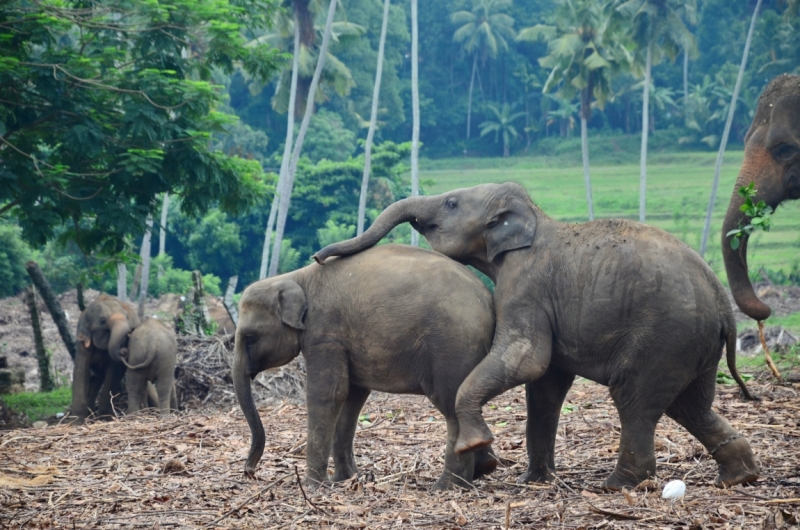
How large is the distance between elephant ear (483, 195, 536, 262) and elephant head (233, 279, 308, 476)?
146 centimetres

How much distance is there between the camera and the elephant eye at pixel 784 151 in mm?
8219

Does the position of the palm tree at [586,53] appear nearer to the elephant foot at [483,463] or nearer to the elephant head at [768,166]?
the elephant head at [768,166]

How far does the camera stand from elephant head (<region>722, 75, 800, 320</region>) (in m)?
8.01

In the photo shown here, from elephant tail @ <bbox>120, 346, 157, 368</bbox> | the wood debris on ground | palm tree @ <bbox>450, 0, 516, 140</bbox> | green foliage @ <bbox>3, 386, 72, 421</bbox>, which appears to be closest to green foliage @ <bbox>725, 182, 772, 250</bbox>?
the wood debris on ground

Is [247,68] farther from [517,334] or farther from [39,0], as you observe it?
[517,334]

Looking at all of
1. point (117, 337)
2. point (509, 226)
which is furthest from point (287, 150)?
point (509, 226)

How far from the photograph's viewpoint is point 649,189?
5334 centimetres

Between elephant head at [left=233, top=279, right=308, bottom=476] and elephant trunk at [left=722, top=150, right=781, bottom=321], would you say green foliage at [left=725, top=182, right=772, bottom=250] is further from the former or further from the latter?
elephant head at [left=233, top=279, right=308, bottom=476]

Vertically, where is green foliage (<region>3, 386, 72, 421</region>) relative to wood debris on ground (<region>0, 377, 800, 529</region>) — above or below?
below

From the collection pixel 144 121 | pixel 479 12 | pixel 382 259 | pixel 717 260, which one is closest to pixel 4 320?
pixel 144 121

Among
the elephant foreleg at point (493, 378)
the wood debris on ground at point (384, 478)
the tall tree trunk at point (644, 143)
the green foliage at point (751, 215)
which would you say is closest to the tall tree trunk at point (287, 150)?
the tall tree trunk at point (644, 143)

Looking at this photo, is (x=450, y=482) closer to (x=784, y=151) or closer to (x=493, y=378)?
(x=493, y=378)

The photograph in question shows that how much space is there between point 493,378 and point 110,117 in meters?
9.31

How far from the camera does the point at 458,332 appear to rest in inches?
263
